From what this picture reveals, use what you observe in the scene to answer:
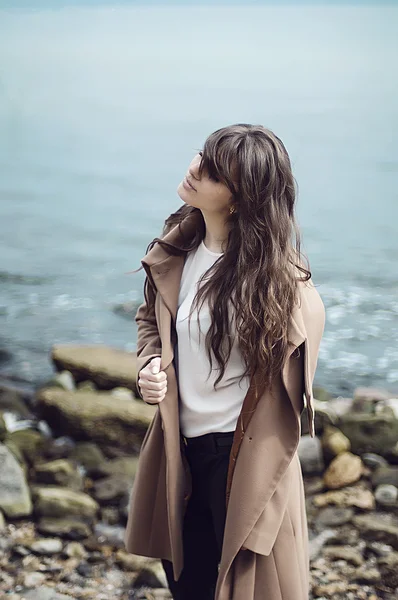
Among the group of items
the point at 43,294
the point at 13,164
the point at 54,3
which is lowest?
the point at 43,294

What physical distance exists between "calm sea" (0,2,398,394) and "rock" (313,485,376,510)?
634 mm

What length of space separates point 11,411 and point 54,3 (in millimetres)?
2361

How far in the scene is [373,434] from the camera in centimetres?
385

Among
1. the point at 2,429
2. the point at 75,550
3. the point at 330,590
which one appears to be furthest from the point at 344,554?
the point at 2,429

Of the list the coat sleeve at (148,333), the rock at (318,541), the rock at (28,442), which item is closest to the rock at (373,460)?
the rock at (318,541)

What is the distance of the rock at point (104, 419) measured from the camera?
3.95 m

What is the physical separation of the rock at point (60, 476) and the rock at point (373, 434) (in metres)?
1.40

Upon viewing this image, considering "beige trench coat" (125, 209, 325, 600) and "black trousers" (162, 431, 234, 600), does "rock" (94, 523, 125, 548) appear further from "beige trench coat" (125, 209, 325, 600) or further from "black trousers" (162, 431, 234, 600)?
"beige trench coat" (125, 209, 325, 600)

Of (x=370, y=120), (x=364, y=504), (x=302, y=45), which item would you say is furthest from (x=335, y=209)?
(x=364, y=504)

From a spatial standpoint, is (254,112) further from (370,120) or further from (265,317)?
(265,317)

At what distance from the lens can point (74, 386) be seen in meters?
4.30

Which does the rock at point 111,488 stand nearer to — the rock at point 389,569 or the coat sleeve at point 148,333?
the rock at point 389,569

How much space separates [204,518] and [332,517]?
1.70 metres

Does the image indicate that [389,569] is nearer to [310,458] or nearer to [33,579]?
[310,458]
